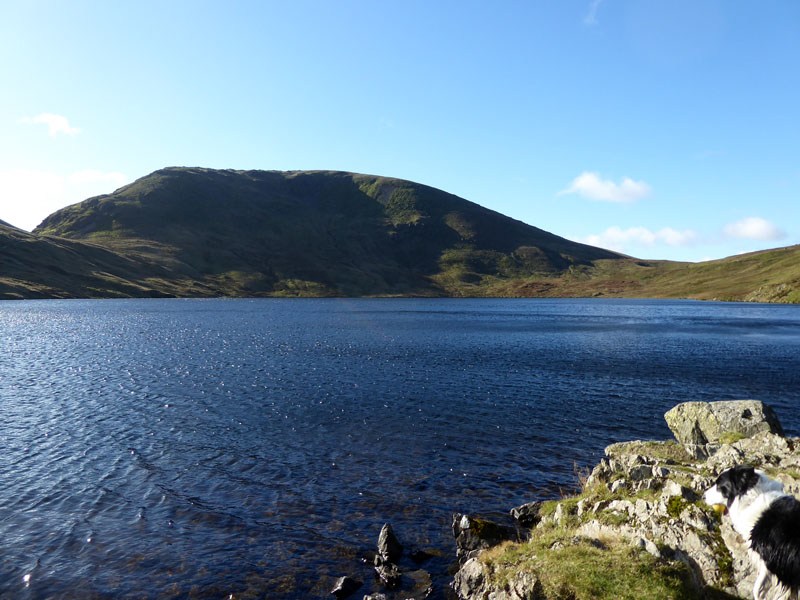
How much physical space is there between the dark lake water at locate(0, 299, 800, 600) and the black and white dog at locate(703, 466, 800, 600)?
10275mm

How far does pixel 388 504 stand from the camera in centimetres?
2372

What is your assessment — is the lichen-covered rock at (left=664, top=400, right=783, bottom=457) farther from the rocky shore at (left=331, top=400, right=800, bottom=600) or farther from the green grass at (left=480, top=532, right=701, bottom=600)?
the green grass at (left=480, top=532, right=701, bottom=600)

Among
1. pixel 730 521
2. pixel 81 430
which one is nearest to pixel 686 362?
pixel 730 521

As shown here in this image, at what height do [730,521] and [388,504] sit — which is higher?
[730,521]

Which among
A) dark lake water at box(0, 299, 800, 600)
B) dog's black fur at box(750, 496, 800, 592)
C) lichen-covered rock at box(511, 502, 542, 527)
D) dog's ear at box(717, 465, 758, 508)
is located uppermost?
dog's ear at box(717, 465, 758, 508)

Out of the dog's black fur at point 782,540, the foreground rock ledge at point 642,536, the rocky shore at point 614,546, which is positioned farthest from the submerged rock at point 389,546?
the dog's black fur at point 782,540

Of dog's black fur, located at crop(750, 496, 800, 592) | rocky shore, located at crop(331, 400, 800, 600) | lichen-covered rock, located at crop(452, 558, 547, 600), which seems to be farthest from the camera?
lichen-covered rock, located at crop(452, 558, 547, 600)

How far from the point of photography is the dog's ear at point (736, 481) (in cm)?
1265

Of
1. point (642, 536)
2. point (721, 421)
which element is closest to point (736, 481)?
point (642, 536)

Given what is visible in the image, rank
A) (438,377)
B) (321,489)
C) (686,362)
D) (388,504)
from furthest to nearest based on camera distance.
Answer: (686,362)
(438,377)
(321,489)
(388,504)

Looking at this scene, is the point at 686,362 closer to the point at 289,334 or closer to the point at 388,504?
the point at 388,504

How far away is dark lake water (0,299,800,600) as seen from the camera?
18906 millimetres

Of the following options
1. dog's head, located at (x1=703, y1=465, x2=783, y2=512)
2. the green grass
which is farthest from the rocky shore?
dog's head, located at (x1=703, y1=465, x2=783, y2=512)

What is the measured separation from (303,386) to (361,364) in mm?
14981
